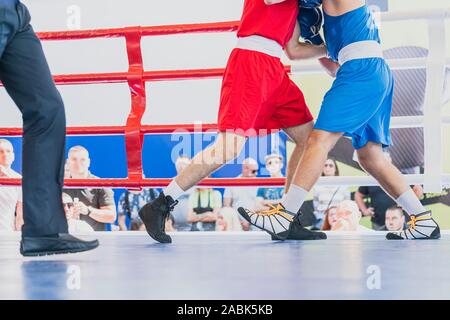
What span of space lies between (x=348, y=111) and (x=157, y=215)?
22.8 inches

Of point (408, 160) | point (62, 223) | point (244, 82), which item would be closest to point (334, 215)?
point (408, 160)

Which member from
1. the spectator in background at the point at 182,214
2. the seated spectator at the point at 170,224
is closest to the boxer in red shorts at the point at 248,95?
the seated spectator at the point at 170,224

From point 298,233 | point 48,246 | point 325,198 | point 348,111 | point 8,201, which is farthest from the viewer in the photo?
point 325,198

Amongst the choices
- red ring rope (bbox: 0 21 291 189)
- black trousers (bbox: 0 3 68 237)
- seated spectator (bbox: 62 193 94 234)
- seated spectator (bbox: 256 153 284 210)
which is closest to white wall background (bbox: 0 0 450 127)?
seated spectator (bbox: 256 153 284 210)

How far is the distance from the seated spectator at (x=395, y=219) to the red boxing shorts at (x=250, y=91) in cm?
170

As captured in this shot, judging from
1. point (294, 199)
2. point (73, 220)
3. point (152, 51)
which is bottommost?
point (73, 220)

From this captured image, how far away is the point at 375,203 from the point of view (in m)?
3.49

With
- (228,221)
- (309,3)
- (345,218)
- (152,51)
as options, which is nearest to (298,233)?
(309,3)

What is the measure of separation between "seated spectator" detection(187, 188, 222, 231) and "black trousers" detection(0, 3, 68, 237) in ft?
7.59

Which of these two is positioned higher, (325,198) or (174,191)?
(174,191)

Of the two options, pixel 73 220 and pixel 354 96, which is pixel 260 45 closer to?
pixel 354 96

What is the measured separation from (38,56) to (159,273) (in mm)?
554

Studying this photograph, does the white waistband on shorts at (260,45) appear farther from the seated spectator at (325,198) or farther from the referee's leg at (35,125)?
the seated spectator at (325,198)
